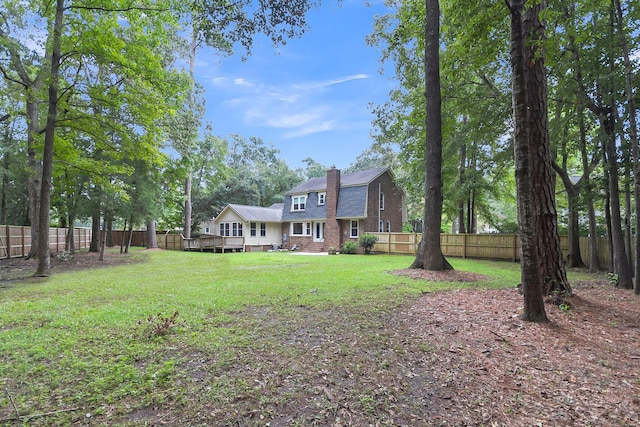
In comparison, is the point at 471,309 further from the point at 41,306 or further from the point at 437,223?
the point at 41,306

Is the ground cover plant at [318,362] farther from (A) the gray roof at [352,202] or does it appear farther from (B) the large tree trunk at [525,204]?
(A) the gray roof at [352,202]

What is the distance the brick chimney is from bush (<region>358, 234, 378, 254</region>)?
8.75ft

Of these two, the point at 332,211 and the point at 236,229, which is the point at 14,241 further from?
the point at 332,211

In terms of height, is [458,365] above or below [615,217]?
below

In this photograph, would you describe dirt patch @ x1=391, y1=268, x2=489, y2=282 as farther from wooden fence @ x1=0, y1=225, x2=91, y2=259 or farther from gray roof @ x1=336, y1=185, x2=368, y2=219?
wooden fence @ x1=0, y1=225, x2=91, y2=259

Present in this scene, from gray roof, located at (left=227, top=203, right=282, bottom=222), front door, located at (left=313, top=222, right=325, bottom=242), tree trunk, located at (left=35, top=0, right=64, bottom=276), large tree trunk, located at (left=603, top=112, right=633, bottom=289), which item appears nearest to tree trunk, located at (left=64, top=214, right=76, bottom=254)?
tree trunk, located at (left=35, top=0, right=64, bottom=276)

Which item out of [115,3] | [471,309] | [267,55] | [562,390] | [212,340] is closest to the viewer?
[562,390]

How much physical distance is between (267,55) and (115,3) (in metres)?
7.55

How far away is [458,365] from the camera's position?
10.5 feet

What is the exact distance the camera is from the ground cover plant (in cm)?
244

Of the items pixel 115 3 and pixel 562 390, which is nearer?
pixel 562 390

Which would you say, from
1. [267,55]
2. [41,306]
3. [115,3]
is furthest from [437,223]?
[115,3]

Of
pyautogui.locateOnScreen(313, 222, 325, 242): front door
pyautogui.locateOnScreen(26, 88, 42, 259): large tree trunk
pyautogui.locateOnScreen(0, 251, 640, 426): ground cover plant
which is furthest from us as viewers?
pyautogui.locateOnScreen(313, 222, 325, 242): front door

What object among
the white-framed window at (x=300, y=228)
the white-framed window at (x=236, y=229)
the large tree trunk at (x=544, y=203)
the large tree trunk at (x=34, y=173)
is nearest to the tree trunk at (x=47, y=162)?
the large tree trunk at (x=34, y=173)
